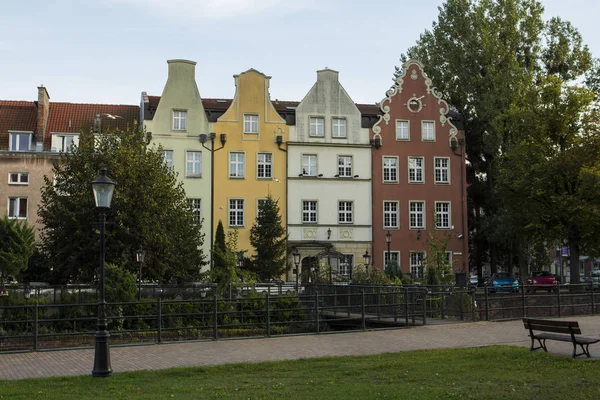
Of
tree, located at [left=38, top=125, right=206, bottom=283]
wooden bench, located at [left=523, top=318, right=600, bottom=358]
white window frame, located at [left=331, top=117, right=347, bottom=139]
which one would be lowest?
wooden bench, located at [left=523, top=318, right=600, bottom=358]

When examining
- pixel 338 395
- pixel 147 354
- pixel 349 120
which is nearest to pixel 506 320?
pixel 147 354

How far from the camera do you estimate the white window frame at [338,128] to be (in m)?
50.7

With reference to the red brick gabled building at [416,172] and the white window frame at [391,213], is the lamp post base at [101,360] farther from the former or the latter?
the white window frame at [391,213]

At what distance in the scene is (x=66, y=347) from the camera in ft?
60.5

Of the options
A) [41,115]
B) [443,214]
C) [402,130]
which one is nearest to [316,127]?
[402,130]

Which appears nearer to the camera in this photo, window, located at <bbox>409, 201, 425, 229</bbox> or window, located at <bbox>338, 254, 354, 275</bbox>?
window, located at <bbox>338, 254, 354, 275</bbox>

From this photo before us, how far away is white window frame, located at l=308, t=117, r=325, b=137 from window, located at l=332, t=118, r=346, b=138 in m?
0.75

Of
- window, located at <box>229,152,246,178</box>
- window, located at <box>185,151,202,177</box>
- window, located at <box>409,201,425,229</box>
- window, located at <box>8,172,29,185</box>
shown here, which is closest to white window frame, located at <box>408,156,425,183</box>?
window, located at <box>409,201,425,229</box>

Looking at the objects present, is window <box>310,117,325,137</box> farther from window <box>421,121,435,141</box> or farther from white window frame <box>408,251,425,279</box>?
white window frame <box>408,251,425,279</box>

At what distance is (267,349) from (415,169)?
36.0 metres

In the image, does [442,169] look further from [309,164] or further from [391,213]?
[309,164]

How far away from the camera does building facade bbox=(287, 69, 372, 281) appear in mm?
49719

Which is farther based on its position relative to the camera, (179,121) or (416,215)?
(416,215)

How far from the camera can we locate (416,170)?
52.0 m
